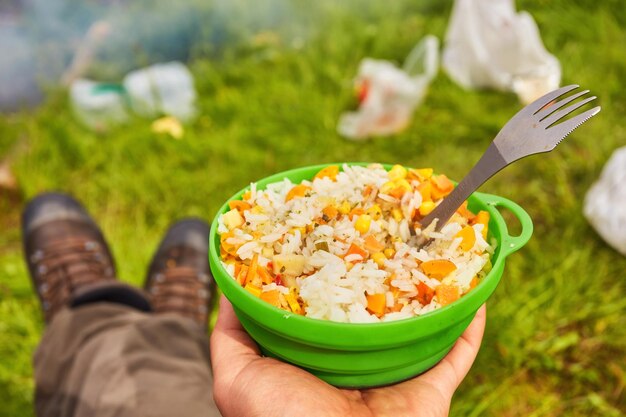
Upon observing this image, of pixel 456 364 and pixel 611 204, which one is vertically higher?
pixel 456 364

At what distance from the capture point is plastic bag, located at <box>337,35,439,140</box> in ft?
11.6

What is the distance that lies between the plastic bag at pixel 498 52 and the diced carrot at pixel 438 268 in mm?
2596

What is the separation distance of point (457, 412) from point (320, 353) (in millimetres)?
1037

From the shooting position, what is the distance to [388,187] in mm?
1438

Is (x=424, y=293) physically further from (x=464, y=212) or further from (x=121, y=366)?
(x=121, y=366)

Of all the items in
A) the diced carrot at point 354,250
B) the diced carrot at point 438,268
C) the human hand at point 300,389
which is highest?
the diced carrot at point 354,250

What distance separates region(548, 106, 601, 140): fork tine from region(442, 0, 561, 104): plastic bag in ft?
7.90

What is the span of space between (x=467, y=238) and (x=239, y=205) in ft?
1.86

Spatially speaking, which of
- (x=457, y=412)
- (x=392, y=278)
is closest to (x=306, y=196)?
(x=392, y=278)

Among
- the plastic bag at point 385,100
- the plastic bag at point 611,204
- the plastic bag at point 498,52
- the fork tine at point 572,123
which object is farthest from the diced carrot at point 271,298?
the plastic bag at point 498,52

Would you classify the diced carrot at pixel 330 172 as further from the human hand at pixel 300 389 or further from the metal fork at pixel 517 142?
the human hand at pixel 300 389

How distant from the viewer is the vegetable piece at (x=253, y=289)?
1.24m

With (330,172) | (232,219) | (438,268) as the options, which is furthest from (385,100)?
(438,268)

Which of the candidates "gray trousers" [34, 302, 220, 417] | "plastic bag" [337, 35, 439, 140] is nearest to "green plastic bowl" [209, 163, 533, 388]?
"gray trousers" [34, 302, 220, 417]
